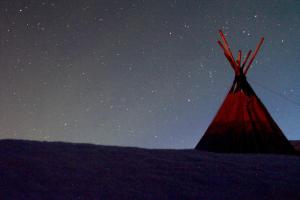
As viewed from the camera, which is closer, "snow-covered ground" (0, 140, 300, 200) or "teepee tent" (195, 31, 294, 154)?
"snow-covered ground" (0, 140, 300, 200)

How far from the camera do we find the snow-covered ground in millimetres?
2455

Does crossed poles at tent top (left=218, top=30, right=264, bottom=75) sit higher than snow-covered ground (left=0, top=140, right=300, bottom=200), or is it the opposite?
crossed poles at tent top (left=218, top=30, right=264, bottom=75)

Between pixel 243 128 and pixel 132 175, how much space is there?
482cm

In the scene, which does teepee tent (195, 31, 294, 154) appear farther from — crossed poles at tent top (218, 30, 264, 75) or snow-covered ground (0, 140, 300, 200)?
snow-covered ground (0, 140, 300, 200)

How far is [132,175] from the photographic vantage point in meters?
2.84

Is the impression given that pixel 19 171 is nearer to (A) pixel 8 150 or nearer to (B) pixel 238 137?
(A) pixel 8 150

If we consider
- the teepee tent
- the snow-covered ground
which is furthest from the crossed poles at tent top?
the snow-covered ground

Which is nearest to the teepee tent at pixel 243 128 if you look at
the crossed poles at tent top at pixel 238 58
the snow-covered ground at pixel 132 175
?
the crossed poles at tent top at pixel 238 58

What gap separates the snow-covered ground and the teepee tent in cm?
350

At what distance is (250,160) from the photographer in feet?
12.1

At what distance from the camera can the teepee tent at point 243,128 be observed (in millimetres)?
7172

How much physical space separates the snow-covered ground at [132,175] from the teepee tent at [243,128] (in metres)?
3.50

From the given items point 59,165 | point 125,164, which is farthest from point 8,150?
point 125,164

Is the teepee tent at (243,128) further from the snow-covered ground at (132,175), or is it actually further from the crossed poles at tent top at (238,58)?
the snow-covered ground at (132,175)
